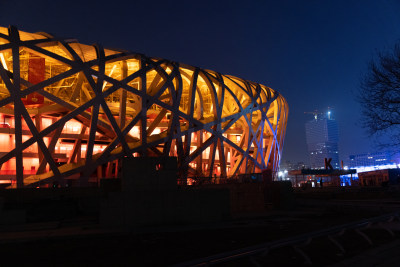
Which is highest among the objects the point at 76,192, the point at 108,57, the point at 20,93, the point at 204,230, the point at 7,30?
the point at 7,30

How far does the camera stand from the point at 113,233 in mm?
9484

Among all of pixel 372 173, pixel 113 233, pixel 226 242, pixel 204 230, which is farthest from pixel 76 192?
pixel 372 173

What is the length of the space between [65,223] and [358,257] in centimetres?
1051

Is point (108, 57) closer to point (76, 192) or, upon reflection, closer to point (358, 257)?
point (76, 192)

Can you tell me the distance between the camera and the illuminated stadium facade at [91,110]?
834 inches

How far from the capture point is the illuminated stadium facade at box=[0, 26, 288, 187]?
21172 millimetres

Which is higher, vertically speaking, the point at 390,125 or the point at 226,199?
the point at 390,125

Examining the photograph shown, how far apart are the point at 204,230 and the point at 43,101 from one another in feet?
72.3

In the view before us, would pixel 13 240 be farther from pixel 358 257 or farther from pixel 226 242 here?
pixel 358 257

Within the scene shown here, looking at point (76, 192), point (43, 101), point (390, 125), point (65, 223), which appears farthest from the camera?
point (43, 101)

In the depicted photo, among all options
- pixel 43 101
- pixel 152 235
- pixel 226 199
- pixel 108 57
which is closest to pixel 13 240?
pixel 152 235

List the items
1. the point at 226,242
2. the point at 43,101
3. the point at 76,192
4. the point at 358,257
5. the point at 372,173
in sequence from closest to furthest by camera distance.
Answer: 1. the point at 358,257
2. the point at 226,242
3. the point at 76,192
4. the point at 43,101
5. the point at 372,173

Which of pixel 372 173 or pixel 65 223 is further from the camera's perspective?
pixel 372 173

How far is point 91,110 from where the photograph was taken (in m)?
27.3
